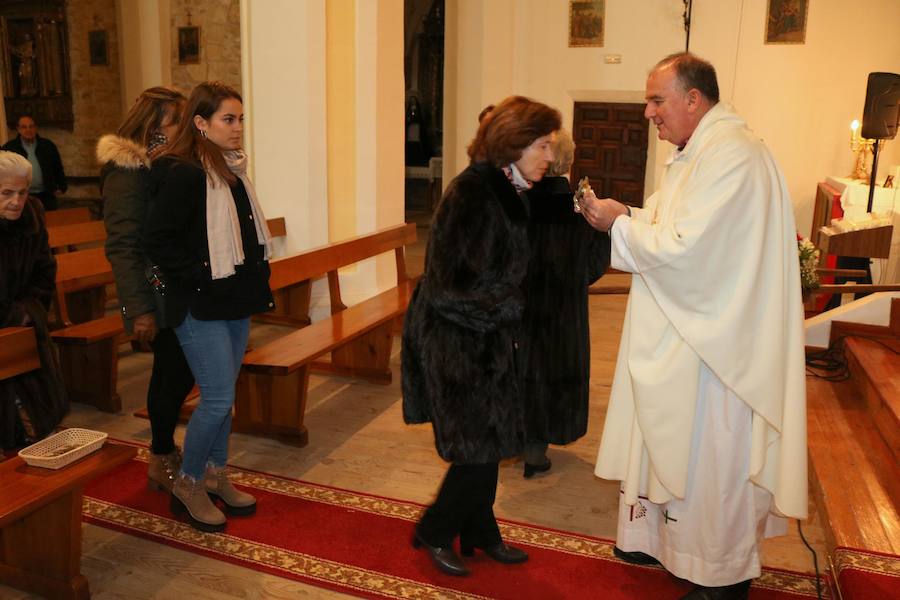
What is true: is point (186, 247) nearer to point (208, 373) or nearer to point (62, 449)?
point (208, 373)

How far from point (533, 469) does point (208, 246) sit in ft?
6.24

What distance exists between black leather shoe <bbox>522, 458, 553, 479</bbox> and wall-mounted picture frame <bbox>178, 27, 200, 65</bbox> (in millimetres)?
6852

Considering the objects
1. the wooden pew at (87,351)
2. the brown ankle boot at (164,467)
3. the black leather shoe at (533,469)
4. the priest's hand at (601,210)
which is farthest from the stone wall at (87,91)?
the priest's hand at (601,210)

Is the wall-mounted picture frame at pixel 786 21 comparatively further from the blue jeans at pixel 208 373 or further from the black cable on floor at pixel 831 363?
the blue jeans at pixel 208 373

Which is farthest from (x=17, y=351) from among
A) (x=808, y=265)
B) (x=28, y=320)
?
(x=808, y=265)

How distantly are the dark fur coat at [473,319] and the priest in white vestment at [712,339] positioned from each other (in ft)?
1.21

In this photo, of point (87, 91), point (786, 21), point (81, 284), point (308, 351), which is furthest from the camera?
point (87, 91)

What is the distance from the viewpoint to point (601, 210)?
2732 mm

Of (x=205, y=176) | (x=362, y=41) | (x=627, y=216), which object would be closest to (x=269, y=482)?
(x=205, y=176)

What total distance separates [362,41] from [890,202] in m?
5.10

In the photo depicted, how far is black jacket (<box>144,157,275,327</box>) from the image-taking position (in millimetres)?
2930

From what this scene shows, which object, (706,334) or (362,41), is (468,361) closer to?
(706,334)

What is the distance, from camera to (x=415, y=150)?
16.0 m

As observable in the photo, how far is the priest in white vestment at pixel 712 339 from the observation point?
2498mm
